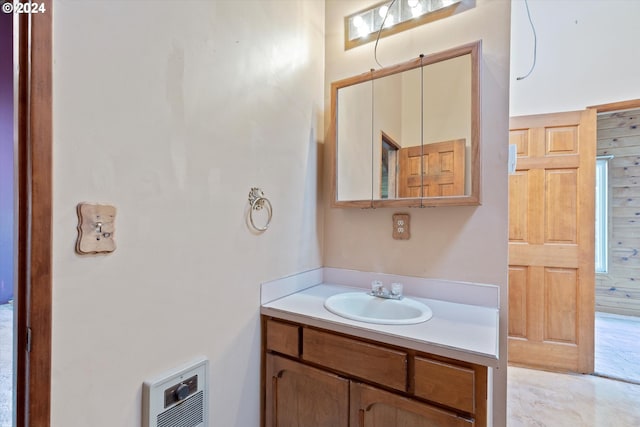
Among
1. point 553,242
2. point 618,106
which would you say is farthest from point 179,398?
point 618,106

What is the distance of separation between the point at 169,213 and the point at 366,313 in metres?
1.02

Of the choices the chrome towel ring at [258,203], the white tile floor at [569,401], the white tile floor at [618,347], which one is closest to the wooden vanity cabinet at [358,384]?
the chrome towel ring at [258,203]

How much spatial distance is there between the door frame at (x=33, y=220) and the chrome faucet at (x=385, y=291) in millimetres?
1238

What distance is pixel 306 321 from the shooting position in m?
1.25

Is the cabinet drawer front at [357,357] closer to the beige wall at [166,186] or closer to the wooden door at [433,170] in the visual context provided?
the beige wall at [166,186]

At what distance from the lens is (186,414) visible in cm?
105

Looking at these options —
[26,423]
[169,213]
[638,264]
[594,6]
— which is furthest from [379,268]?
[638,264]

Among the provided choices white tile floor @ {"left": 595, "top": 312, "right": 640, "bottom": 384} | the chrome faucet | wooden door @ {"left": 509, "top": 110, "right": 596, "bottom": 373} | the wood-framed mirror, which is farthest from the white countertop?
white tile floor @ {"left": 595, "top": 312, "right": 640, "bottom": 384}

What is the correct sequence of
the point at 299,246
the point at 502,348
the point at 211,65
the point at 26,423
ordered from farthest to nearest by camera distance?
the point at 299,246 < the point at 502,348 < the point at 211,65 < the point at 26,423

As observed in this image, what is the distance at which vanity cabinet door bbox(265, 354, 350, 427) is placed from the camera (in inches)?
46.8

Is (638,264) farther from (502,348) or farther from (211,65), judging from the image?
(211,65)

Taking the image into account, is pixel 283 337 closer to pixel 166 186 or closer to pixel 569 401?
pixel 166 186

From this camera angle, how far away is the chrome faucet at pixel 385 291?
146cm

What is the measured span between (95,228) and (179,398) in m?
0.64
